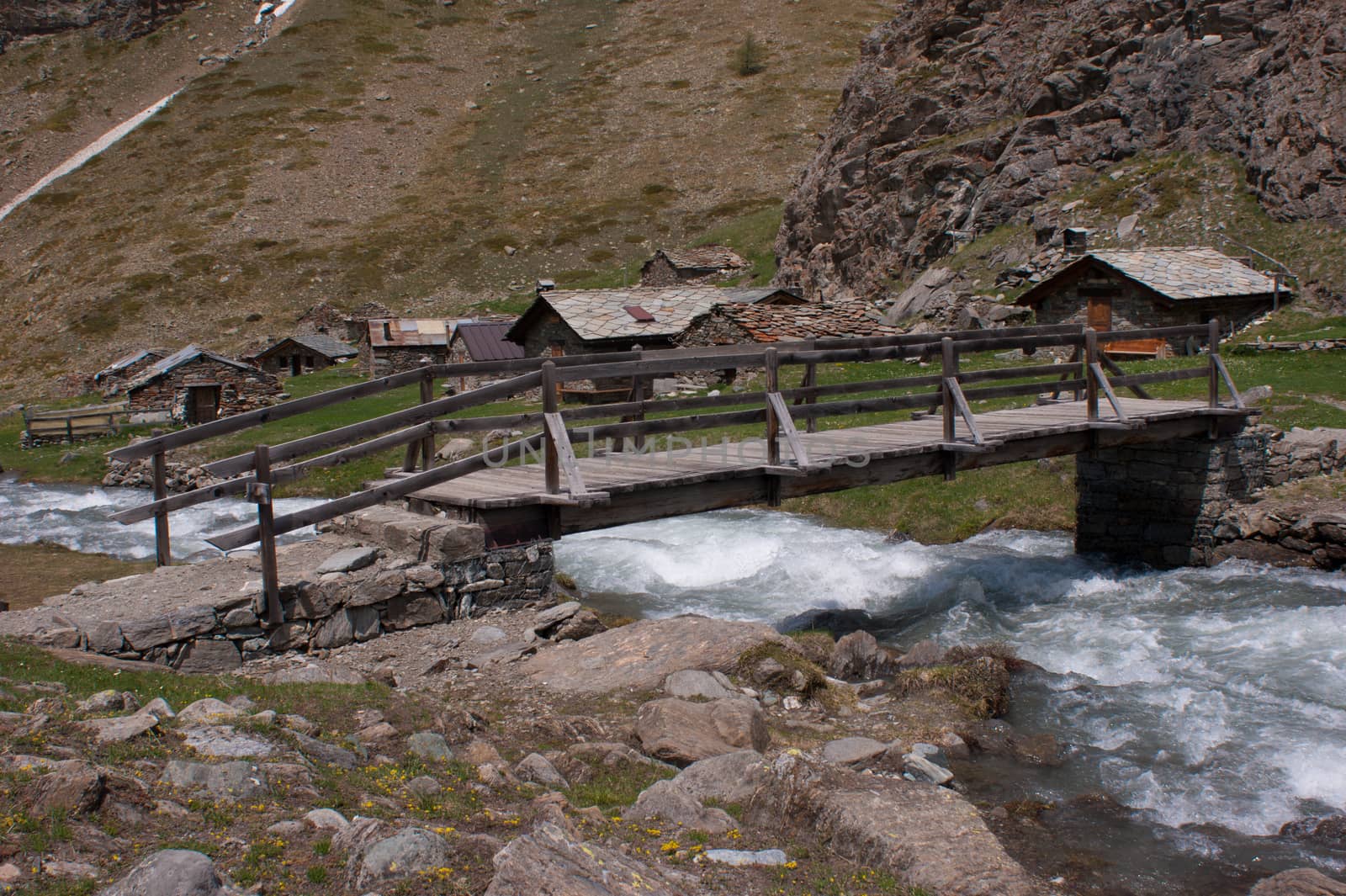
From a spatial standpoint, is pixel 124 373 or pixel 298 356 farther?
pixel 298 356

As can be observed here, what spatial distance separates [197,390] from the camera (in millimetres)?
45312

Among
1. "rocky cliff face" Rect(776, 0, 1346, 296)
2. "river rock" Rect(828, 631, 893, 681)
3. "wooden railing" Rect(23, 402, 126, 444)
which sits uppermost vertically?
"rocky cliff face" Rect(776, 0, 1346, 296)

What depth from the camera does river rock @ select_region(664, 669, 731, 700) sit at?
30.7 ft

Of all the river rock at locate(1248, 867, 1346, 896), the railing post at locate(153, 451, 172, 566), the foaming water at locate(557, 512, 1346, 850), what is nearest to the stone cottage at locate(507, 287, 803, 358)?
the foaming water at locate(557, 512, 1346, 850)

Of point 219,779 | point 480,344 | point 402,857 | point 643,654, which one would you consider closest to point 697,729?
point 643,654

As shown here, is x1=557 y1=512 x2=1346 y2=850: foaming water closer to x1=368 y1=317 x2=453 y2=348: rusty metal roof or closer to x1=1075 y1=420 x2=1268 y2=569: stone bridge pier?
x1=1075 y1=420 x2=1268 y2=569: stone bridge pier

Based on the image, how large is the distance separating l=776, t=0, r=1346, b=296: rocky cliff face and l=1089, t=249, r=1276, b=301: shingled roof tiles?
4.39 metres

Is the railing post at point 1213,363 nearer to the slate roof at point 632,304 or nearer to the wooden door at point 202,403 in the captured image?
the slate roof at point 632,304

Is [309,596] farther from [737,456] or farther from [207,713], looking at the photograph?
[737,456]

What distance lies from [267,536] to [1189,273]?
32400 millimetres

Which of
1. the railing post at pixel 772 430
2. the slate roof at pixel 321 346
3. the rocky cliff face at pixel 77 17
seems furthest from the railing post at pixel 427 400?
the rocky cliff face at pixel 77 17

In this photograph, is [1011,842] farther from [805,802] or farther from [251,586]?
[251,586]

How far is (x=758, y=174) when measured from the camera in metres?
91.1

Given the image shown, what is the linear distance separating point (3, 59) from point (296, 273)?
8551 centimetres
